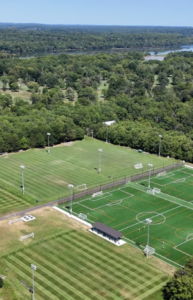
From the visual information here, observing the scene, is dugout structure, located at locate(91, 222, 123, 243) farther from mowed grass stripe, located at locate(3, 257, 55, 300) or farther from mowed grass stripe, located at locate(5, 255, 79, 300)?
mowed grass stripe, located at locate(3, 257, 55, 300)

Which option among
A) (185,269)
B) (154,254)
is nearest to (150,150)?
(154,254)

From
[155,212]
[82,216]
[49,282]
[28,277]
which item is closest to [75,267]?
[49,282]

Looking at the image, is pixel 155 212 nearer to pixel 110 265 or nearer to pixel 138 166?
pixel 110 265

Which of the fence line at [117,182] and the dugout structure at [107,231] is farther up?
the dugout structure at [107,231]

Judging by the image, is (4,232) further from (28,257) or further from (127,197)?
(127,197)

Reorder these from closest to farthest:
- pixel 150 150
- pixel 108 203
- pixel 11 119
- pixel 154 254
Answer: pixel 154 254
pixel 108 203
pixel 150 150
pixel 11 119

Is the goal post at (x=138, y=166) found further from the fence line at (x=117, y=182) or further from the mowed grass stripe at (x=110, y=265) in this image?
the mowed grass stripe at (x=110, y=265)

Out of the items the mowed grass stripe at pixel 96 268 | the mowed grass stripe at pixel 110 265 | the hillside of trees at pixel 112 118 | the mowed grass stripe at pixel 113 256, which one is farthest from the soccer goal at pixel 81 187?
the hillside of trees at pixel 112 118
